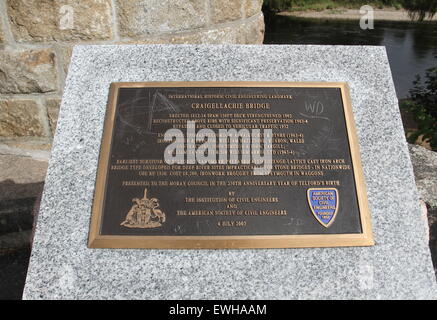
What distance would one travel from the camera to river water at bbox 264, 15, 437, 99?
9781 millimetres

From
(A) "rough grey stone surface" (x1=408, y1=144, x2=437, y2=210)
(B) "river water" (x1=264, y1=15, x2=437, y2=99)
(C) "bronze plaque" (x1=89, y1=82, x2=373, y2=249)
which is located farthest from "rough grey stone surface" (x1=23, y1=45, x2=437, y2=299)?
(B) "river water" (x1=264, y1=15, x2=437, y2=99)

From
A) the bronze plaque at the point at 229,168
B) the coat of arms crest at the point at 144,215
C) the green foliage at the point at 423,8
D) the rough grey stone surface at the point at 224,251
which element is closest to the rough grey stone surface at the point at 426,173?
the rough grey stone surface at the point at 224,251

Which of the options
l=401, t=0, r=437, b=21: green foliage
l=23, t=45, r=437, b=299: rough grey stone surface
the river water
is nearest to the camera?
l=23, t=45, r=437, b=299: rough grey stone surface

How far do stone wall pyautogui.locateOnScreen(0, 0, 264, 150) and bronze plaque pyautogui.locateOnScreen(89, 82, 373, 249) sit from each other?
3.80 ft

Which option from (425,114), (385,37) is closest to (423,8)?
(385,37)

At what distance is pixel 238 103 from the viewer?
2.26 m

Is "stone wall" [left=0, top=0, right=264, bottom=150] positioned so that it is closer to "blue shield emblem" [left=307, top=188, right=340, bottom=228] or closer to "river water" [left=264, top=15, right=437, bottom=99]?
"blue shield emblem" [left=307, top=188, right=340, bottom=228]

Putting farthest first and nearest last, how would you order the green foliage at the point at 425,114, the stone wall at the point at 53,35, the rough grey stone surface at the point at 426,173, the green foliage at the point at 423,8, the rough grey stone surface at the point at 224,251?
the green foliage at the point at 423,8
the green foliage at the point at 425,114
the stone wall at the point at 53,35
the rough grey stone surface at the point at 426,173
the rough grey stone surface at the point at 224,251

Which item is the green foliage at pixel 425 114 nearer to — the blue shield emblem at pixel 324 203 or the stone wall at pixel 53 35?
the stone wall at pixel 53 35

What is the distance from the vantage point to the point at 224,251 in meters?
1.96

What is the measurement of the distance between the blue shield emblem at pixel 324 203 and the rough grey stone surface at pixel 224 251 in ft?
0.48

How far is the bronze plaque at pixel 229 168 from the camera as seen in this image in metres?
1.97
